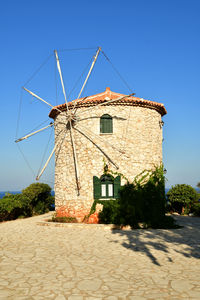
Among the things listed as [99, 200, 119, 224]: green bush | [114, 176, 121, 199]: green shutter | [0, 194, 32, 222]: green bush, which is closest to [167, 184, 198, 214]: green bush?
[114, 176, 121, 199]: green shutter

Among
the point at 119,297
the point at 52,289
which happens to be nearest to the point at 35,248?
the point at 52,289

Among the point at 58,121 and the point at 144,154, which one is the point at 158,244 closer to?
the point at 144,154

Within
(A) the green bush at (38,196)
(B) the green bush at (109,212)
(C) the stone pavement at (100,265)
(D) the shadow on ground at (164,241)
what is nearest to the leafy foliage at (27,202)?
(A) the green bush at (38,196)

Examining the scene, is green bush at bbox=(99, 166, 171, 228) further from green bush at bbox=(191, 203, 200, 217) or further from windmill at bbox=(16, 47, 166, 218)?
green bush at bbox=(191, 203, 200, 217)

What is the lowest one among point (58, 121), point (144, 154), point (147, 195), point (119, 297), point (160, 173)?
point (119, 297)

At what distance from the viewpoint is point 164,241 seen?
9.36 metres

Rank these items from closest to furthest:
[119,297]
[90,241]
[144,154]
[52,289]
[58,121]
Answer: [119,297]
[52,289]
[90,241]
[144,154]
[58,121]

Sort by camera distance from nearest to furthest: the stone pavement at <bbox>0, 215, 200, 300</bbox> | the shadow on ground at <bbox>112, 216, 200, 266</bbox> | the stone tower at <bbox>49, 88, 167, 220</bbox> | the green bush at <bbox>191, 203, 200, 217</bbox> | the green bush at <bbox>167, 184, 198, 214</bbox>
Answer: the stone pavement at <bbox>0, 215, 200, 300</bbox>
the shadow on ground at <bbox>112, 216, 200, 266</bbox>
the stone tower at <bbox>49, 88, 167, 220</bbox>
the green bush at <bbox>191, 203, 200, 217</bbox>
the green bush at <bbox>167, 184, 198, 214</bbox>

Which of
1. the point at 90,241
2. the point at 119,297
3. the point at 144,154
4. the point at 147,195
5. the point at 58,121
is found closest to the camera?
the point at 119,297

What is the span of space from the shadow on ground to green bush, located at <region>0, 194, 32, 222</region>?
23.8 ft

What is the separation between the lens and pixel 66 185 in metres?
14.7

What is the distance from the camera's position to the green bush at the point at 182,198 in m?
18.2

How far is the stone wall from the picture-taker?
1405 centimetres

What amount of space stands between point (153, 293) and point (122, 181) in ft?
30.0
